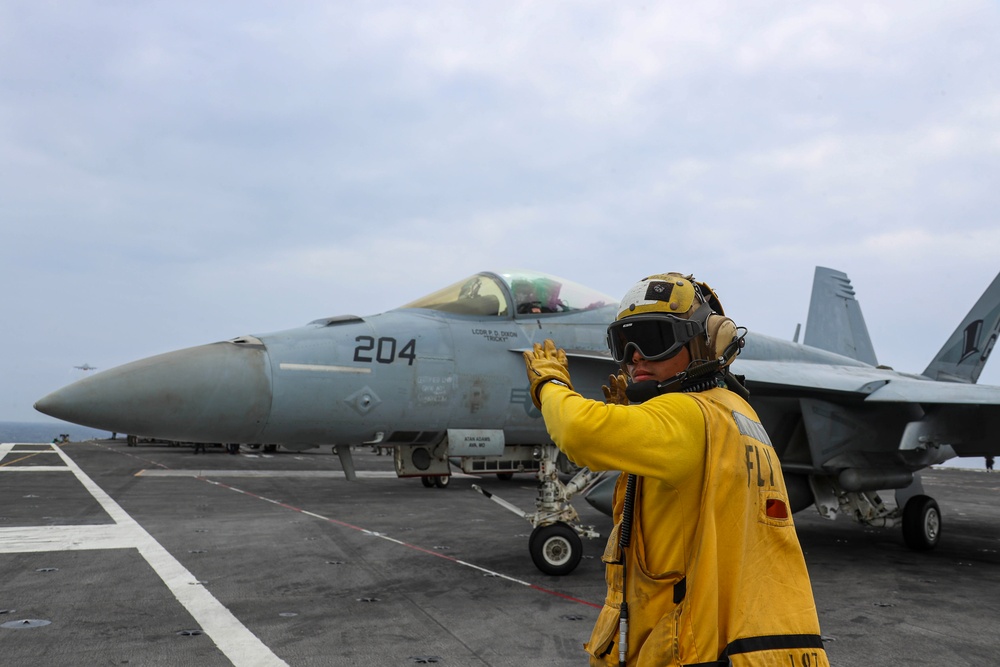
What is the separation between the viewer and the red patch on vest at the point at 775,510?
6.04ft

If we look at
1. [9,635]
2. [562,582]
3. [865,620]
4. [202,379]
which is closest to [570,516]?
[562,582]

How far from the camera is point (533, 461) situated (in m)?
7.34

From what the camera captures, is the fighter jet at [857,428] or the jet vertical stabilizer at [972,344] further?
the jet vertical stabilizer at [972,344]

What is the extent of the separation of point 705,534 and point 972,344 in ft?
37.1

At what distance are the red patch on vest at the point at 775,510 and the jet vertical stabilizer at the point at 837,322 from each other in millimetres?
12468

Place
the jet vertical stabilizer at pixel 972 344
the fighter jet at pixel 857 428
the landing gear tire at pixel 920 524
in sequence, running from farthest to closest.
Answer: the jet vertical stabilizer at pixel 972 344 < the landing gear tire at pixel 920 524 < the fighter jet at pixel 857 428

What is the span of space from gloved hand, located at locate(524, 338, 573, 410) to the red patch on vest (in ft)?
1.96

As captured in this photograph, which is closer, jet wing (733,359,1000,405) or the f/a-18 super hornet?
the f/a-18 super hornet

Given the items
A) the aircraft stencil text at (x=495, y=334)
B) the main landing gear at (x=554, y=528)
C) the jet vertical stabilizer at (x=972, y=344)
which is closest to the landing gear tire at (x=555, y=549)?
the main landing gear at (x=554, y=528)

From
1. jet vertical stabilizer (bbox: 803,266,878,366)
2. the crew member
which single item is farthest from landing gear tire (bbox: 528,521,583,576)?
jet vertical stabilizer (bbox: 803,266,878,366)

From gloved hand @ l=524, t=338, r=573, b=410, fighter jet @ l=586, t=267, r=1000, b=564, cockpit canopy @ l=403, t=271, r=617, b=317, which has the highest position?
cockpit canopy @ l=403, t=271, r=617, b=317

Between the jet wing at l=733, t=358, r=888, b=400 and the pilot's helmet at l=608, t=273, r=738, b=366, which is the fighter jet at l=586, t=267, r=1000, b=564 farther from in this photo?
the pilot's helmet at l=608, t=273, r=738, b=366

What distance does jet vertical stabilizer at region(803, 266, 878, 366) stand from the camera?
1334 cm

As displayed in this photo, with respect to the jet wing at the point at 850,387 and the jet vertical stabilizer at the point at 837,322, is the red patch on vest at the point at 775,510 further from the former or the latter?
the jet vertical stabilizer at the point at 837,322
